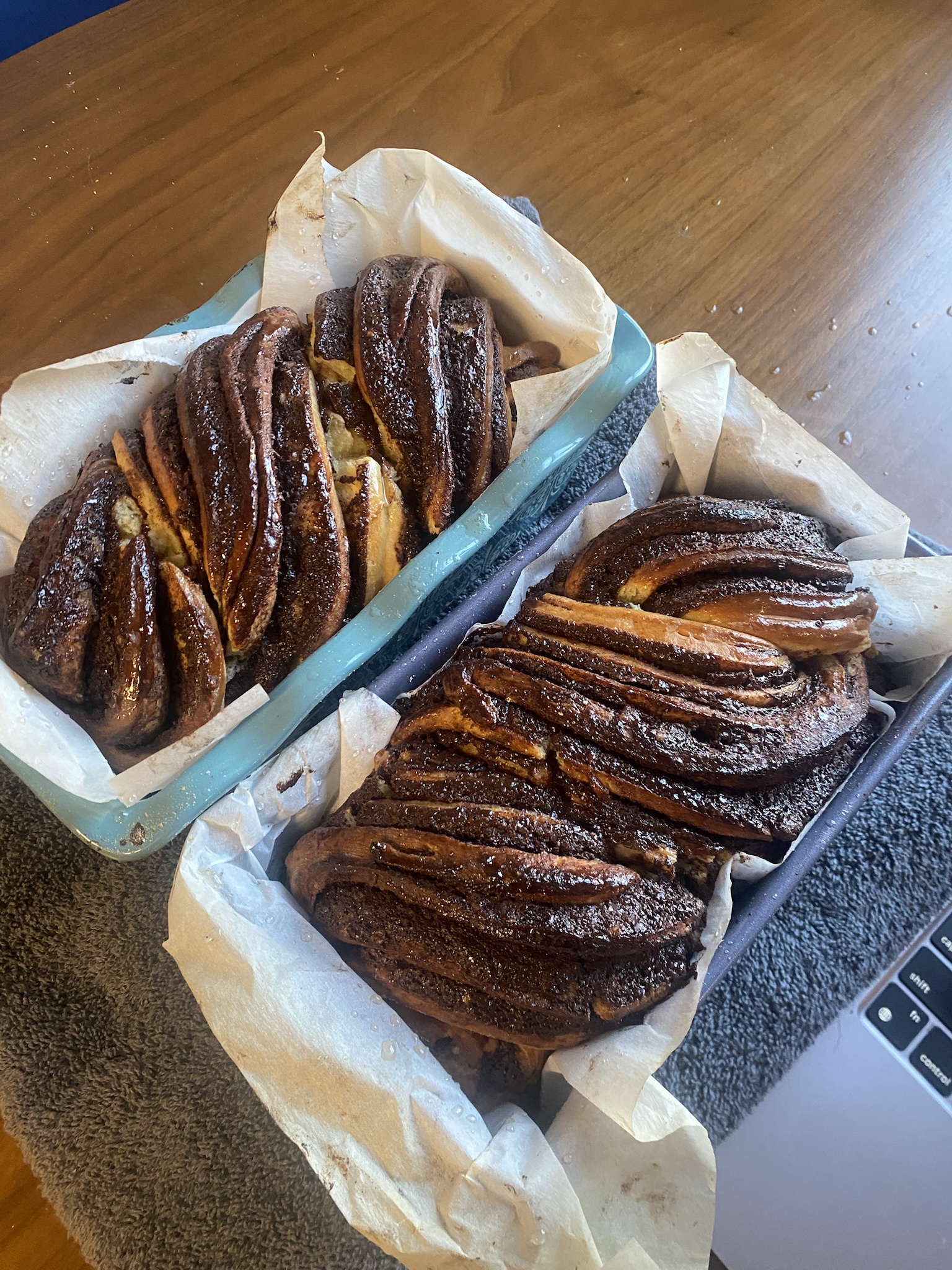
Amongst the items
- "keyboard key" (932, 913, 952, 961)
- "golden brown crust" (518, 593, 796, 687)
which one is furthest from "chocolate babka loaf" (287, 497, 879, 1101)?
"keyboard key" (932, 913, 952, 961)

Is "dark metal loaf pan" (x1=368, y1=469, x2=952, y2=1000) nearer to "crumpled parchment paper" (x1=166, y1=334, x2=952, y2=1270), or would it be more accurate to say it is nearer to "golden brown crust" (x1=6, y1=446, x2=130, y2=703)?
"crumpled parchment paper" (x1=166, y1=334, x2=952, y2=1270)

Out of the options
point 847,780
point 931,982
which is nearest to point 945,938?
point 931,982

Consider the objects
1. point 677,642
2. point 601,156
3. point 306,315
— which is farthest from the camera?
point 601,156

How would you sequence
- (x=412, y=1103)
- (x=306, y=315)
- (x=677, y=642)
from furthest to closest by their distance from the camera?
(x=306, y=315)
(x=677, y=642)
(x=412, y=1103)

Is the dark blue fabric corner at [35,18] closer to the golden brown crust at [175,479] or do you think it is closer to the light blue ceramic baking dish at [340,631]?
the light blue ceramic baking dish at [340,631]

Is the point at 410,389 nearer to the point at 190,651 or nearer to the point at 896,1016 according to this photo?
the point at 190,651

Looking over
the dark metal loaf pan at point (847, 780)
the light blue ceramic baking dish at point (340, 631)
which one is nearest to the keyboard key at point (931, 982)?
the dark metal loaf pan at point (847, 780)
